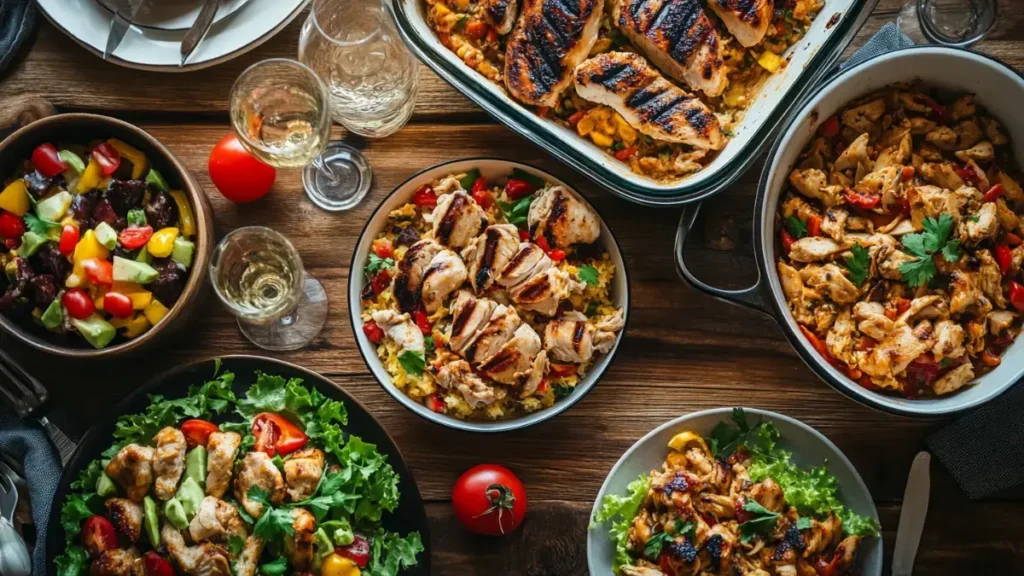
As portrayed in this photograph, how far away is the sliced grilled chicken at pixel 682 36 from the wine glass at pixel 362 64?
2.69 ft

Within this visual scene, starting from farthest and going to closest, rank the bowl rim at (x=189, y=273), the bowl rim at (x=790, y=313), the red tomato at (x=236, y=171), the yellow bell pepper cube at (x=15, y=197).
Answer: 1. the red tomato at (x=236, y=171)
2. the yellow bell pepper cube at (x=15, y=197)
3. the bowl rim at (x=189, y=273)
4. the bowl rim at (x=790, y=313)

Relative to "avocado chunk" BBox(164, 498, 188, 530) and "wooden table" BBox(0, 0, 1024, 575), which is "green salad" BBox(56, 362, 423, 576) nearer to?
"avocado chunk" BBox(164, 498, 188, 530)

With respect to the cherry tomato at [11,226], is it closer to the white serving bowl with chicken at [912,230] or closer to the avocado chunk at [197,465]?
the avocado chunk at [197,465]

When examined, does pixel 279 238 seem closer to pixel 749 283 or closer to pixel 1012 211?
pixel 749 283

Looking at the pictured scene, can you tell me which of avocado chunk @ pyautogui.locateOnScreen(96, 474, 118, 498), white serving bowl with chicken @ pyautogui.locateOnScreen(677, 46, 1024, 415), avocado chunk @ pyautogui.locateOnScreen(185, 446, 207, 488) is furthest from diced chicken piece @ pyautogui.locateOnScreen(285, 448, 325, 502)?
white serving bowl with chicken @ pyautogui.locateOnScreen(677, 46, 1024, 415)

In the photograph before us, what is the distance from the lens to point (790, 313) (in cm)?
312

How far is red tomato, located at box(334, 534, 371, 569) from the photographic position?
10.6ft

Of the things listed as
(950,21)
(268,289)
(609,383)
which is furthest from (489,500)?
(950,21)

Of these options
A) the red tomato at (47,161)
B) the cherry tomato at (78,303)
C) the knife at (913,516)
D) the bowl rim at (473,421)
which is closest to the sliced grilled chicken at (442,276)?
the bowl rim at (473,421)

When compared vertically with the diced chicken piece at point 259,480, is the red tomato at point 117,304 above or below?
above

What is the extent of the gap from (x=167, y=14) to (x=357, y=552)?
2172mm

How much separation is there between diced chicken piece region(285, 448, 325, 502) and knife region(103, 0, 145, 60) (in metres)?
1.72

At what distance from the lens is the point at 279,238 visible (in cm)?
347

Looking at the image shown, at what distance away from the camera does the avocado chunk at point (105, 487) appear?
10.8ft
